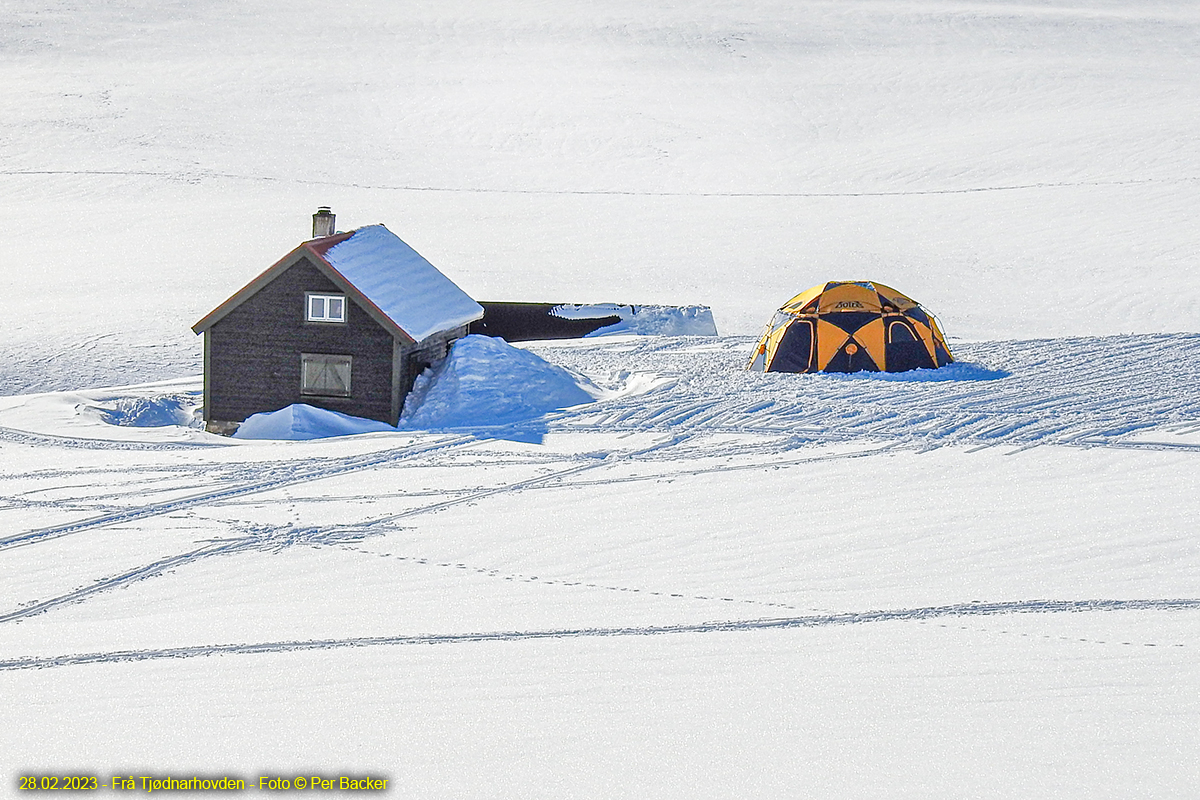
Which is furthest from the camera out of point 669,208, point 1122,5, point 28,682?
point 1122,5

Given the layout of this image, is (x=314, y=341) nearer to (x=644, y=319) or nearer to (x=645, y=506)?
(x=645, y=506)

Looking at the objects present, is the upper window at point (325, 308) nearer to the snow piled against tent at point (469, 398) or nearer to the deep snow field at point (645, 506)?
the snow piled against tent at point (469, 398)

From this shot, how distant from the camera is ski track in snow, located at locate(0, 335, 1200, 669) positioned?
13.4 meters

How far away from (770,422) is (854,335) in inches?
163

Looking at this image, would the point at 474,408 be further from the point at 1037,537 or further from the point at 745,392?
the point at 1037,537

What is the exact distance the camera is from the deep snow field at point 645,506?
707 cm

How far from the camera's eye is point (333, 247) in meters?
20.0

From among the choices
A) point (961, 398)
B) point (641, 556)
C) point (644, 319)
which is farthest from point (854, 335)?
point (641, 556)

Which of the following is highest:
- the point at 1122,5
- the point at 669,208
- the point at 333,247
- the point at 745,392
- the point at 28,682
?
the point at 1122,5

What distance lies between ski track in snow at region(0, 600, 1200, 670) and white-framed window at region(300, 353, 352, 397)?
11024 millimetres

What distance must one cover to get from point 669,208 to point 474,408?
24.5 metres

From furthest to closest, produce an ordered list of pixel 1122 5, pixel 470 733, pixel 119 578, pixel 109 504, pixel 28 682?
1. pixel 1122 5
2. pixel 109 504
3. pixel 119 578
4. pixel 28 682
5. pixel 470 733

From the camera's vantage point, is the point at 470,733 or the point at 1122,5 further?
the point at 1122,5

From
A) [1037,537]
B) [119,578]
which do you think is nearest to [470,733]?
[119,578]
